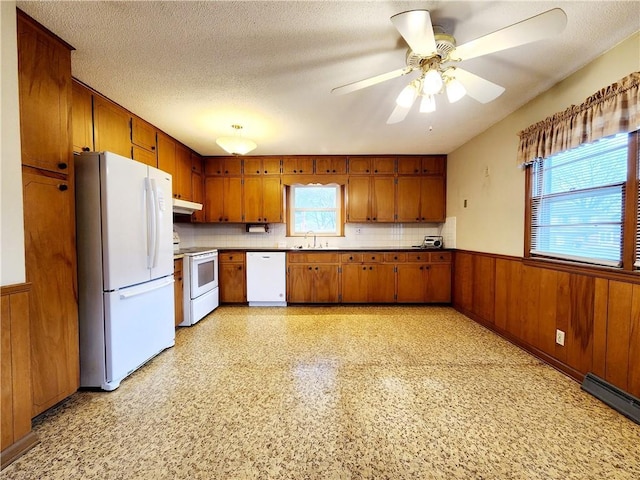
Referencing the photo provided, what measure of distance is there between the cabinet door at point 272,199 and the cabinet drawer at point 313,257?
0.68 m

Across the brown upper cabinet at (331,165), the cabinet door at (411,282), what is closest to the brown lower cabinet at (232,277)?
the brown upper cabinet at (331,165)

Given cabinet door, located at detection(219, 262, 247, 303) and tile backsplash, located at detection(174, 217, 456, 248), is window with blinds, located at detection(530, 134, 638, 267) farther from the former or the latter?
cabinet door, located at detection(219, 262, 247, 303)

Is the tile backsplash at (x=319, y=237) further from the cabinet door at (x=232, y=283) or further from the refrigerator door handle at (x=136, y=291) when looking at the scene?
the refrigerator door handle at (x=136, y=291)

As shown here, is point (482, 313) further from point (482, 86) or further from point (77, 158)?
point (77, 158)

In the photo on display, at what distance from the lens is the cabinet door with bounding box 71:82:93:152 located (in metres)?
2.10

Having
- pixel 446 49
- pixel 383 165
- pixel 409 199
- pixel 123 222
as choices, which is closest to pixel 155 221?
pixel 123 222

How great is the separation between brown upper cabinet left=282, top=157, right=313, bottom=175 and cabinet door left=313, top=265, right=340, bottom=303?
1.58 metres

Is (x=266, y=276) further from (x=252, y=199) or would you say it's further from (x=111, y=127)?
(x=111, y=127)

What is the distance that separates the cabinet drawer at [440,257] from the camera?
412 centimetres

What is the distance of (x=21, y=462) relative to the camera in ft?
4.49

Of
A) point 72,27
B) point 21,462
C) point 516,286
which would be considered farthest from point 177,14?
point 516,286

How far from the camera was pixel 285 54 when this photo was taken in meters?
1.83

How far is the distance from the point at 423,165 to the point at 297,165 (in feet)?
6.71

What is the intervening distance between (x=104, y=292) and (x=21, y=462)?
0.95 meters
